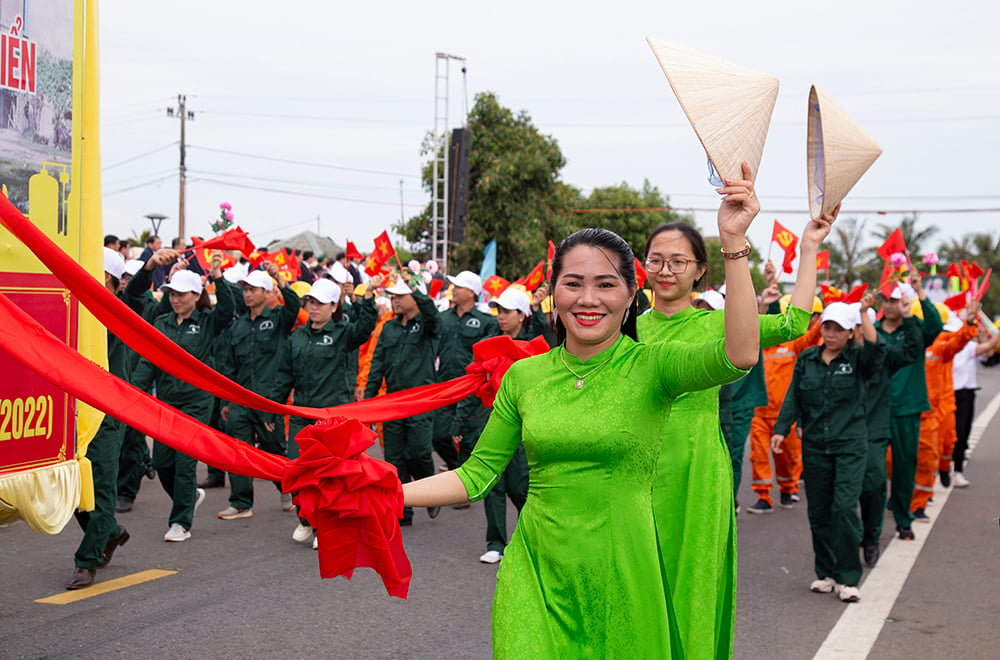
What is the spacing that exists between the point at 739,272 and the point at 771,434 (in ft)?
27.0

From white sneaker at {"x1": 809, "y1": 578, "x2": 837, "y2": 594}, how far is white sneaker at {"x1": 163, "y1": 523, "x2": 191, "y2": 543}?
4306 mm

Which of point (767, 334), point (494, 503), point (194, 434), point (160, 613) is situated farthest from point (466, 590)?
point (194, 434)

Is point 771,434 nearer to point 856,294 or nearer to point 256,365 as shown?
point 856,294

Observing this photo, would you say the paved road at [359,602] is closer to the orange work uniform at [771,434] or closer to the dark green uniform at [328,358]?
the dark green uniform at [328,358]

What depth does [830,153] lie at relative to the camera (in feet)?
11.3

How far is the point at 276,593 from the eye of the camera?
21.4 ft

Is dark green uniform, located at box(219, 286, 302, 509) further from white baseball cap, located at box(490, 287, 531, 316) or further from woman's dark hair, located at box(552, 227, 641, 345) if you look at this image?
woman's dark hair, located at box(552, 227, 641, 345)

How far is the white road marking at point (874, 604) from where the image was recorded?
5.75 meters

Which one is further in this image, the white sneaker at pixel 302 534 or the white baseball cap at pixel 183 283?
the white baseball cap at pixel 183 283

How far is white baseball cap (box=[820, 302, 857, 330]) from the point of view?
7164 millimetres

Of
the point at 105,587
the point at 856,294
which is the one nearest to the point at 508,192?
the point at 856,294

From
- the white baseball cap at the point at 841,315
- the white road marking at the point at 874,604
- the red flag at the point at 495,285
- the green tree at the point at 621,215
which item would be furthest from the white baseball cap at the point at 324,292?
the green tree at the point at 621,215

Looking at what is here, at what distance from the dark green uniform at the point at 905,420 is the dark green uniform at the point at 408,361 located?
366 cm

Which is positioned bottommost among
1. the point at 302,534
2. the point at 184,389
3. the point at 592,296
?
the point at 302,534
